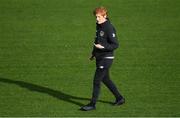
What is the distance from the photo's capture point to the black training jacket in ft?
35.9

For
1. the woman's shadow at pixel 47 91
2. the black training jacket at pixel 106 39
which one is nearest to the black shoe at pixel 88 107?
the woman's shadow at pixel 47 91

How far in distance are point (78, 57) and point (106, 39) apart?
10.8 ft

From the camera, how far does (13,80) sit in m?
12.9

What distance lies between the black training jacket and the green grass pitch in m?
1.10

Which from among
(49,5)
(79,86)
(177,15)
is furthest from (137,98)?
(49,5)

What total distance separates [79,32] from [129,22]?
1.55 m

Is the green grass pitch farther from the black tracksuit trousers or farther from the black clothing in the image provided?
the black clothing

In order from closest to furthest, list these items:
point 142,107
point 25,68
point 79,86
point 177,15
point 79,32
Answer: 1. point 142,107
2. point 79,86
3. point 25,68
4. point 79,32
5. point 177,15

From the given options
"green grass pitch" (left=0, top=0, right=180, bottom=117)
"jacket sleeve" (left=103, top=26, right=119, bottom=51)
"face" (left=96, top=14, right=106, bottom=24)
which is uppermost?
"face" (left=96, top=14, right=106, bottom=24)

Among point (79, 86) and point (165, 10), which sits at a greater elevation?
point (165, 10)

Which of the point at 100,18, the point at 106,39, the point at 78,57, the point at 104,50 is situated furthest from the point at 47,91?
the point at 100,18

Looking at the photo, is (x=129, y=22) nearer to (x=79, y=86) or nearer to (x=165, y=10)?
(x=165, y=10)

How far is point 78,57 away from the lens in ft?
46.8

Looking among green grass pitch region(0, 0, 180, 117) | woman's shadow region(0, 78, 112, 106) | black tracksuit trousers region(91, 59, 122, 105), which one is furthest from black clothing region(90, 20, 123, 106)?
woman's shadow region(0, 78, 112, 106)
